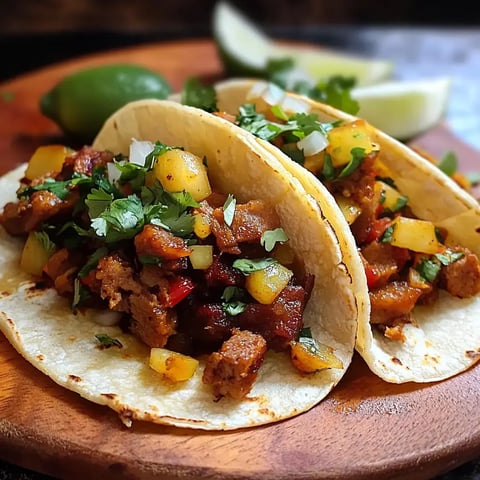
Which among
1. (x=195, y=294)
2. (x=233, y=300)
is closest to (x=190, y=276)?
(x=195, y=294)

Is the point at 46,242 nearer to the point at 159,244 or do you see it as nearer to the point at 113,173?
Answer: the point at 113,173

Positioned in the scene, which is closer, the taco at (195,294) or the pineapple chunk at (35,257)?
the taco at (195,294)

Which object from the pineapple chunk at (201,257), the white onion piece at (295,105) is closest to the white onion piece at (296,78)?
the white onion piece at (295,105)

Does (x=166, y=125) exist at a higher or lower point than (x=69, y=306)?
higher

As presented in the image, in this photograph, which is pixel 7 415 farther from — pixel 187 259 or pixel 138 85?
pixel 138 85

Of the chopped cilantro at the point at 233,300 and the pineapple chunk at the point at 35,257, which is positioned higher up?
the chopped cilantro at the point at 233,300

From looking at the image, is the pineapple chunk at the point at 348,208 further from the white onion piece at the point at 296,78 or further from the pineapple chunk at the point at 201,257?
the white onion piece at the point at 296,78

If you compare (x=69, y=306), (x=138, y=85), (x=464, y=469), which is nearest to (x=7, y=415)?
(x=69, y=306)
